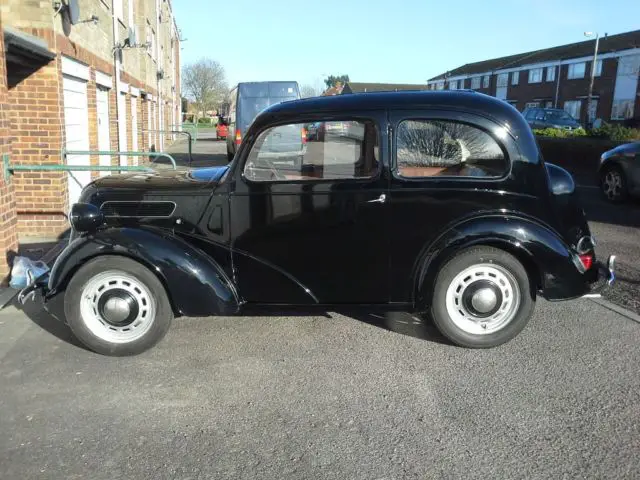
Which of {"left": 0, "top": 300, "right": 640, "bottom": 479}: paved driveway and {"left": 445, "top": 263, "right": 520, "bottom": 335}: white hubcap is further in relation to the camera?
{"left": 445, "top": 263, "right": 520, "bottom": 335}: white hubcap

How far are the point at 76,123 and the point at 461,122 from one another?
7347 mm

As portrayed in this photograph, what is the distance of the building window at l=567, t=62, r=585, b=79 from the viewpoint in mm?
47094

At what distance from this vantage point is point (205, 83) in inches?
2685

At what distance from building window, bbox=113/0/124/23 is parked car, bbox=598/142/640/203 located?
10.5m

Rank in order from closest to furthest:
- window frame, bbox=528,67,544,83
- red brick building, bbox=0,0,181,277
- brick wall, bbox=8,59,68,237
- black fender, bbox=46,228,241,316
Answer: black fender, bbox=46,228,241,316 < red brick building, bbox=0,0,181,277 < brick wall, bbox=8,59,68,237 < window frame, bbox=528,67,544,83

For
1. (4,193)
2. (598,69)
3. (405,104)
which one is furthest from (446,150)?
(598,69)

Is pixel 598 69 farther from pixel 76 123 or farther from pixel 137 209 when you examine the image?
pixel 137 209

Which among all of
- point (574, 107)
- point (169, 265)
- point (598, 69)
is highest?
point (598, 69)

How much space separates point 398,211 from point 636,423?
197 centimetres

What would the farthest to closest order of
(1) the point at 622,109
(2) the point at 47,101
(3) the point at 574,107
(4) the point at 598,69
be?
(3) the point at 574,107
(4) the point at 598,69
(1) the point at 622,109
(2) the point at 47,101

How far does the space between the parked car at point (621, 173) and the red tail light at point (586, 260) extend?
6693mm

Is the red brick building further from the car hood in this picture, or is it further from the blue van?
the blue van

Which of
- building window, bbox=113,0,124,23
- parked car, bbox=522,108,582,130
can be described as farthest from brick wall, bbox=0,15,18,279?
parked car, bbox=522,108,582,130

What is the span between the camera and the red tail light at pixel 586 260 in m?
4.33
